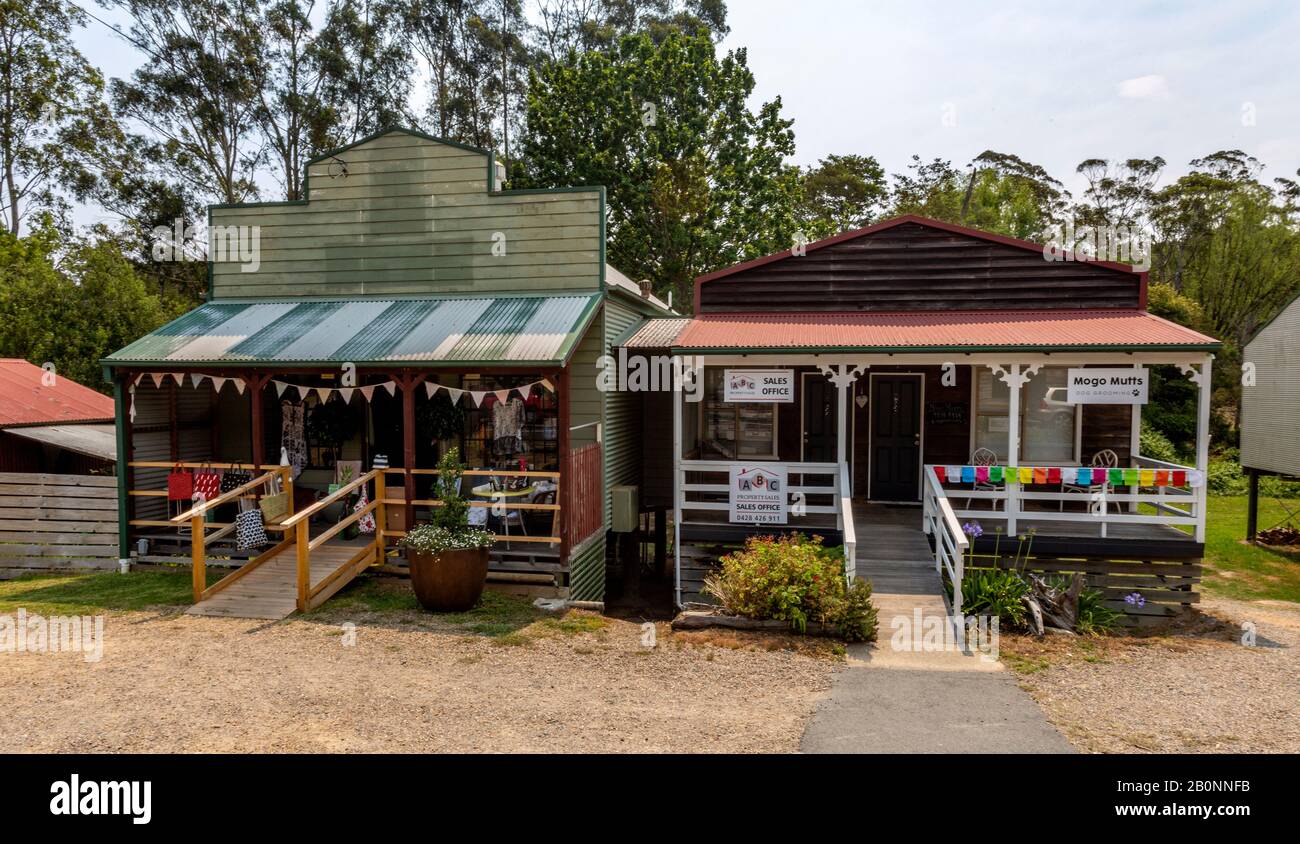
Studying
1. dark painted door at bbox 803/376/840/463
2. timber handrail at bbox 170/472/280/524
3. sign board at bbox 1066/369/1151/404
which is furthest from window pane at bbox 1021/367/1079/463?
timber handrail at bbox 170/472/280/524

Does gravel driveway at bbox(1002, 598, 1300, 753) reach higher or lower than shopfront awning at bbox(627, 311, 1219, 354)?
lower

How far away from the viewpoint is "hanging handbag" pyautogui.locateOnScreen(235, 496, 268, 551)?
11477 mm

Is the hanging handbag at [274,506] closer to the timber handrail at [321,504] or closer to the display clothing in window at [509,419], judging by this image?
the timber handrail at [321,504]

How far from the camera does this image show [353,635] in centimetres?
899

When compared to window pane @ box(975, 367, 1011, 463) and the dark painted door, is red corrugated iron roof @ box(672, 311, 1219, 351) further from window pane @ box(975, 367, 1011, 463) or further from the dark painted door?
the dark painted door

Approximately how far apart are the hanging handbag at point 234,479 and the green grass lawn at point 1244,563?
57.8ft

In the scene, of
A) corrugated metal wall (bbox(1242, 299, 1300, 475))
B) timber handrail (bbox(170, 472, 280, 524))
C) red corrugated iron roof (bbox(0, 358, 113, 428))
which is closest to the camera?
timber handrail (bbox(170, 472, 280, 524))

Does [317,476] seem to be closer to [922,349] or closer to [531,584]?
[531,584]

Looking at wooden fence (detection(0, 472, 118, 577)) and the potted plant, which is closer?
the potted plant

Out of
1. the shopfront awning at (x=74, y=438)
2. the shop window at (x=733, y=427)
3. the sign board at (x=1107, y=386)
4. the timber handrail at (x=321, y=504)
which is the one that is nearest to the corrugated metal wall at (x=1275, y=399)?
the sign board at (x=1107, y=386)

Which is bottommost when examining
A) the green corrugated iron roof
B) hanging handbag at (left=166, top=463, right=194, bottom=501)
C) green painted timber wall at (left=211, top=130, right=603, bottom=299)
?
hanging handbag at (left=166, top=463, right=194, bottom=501)

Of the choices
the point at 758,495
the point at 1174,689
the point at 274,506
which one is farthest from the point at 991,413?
the point at 274,506

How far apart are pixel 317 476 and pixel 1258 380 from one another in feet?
74.7

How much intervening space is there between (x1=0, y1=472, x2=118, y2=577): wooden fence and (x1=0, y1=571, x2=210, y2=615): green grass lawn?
412 mm
